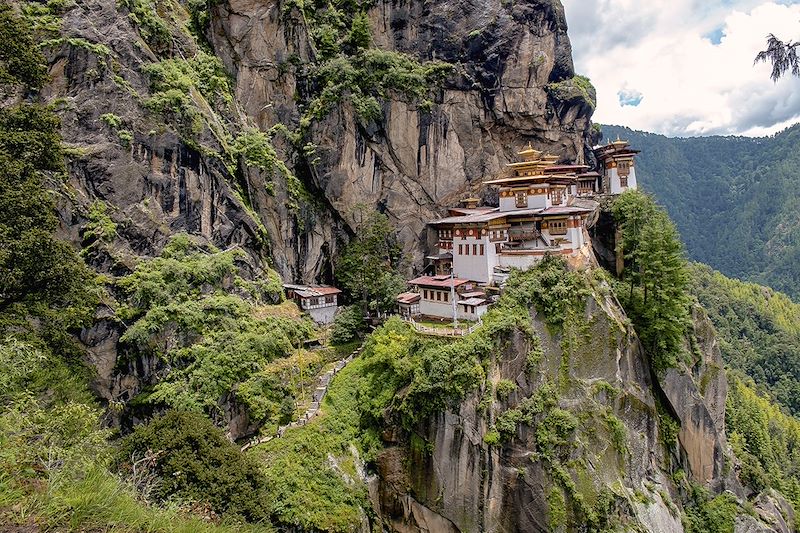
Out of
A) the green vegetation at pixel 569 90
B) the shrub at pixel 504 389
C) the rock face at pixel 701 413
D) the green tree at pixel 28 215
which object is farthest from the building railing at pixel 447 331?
the green vegetation at pixel 569 90

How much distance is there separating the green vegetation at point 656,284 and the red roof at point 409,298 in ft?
46.4

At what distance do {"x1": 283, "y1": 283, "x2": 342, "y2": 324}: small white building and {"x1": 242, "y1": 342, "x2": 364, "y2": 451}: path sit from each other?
4414 millimetres

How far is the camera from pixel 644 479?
28.7m

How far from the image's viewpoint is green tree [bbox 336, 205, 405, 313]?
3541 cm

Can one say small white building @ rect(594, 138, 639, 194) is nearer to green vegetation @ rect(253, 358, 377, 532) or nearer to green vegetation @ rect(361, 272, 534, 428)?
green vegetation @ rect(361, 272, 534, 428)

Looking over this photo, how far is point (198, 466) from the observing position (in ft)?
51.1

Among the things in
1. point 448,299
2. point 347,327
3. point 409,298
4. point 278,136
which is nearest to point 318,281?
point 347,327

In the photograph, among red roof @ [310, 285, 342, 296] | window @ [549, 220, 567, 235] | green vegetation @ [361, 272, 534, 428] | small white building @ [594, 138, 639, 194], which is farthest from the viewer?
small white building @ [594, 138, 639, 194]

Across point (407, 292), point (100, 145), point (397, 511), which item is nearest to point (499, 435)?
point (397, 511)

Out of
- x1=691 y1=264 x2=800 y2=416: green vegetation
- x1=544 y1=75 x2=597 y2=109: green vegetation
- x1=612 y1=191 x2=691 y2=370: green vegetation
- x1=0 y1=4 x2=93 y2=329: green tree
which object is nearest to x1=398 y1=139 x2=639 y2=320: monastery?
x1=612 y1=191 x2=691 y2=370: green vegetation

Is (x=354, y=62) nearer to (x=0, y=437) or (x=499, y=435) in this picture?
(x=499, y=435)

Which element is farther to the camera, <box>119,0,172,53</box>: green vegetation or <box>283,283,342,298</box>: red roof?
<box>283,283,342,298</box>: red roof

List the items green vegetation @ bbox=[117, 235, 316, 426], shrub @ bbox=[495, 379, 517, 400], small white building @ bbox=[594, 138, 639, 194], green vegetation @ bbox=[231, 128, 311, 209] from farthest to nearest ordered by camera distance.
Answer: small white building @ bbox=[594, 138, 639, 194], green vegetation @ bbox=[231, 128, 311, 209], shrub @ bbox=[495, 379, 517, 400], green vegetation @ bbox=[117, 235, 316, 426]

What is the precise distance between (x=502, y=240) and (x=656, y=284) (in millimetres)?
10501
